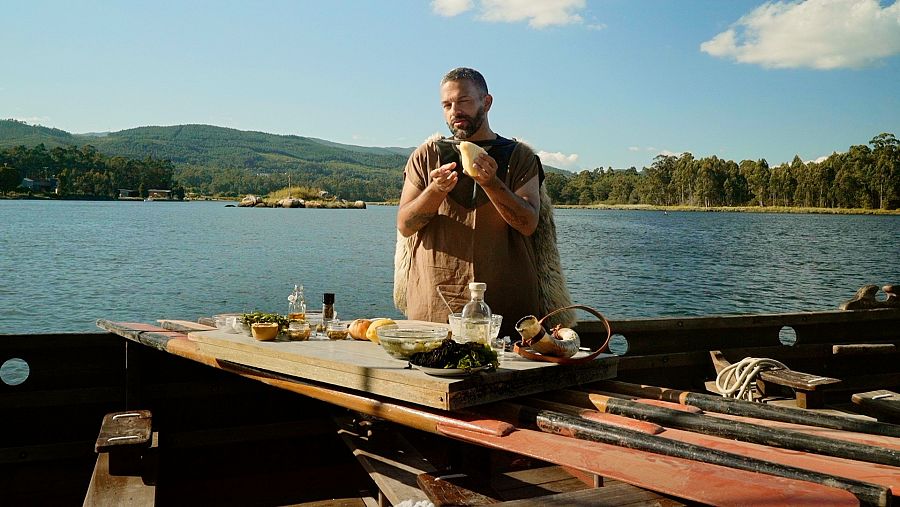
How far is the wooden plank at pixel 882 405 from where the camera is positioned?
391cm

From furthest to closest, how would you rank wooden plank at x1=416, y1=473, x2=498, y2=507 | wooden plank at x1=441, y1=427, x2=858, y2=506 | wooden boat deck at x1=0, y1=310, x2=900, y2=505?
wooden plank at x1=416, y1=473, x2=498, y2=507 < wooden boat deck at x1=0, y1=310, x2=900, y2=505 < wooden plank at x1=441, y1=427, x2=858, y2=506

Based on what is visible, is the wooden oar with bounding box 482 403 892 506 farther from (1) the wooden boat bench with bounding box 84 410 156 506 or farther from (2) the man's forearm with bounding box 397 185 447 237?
(1) the wooden boat bench with bounding box 84 410 156 506

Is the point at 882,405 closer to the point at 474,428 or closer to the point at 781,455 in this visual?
the point at 781,455

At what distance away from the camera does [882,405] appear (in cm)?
398

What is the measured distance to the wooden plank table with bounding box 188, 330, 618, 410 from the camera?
2609 millimetres

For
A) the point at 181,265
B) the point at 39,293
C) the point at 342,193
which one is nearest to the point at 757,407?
the point at 39,293

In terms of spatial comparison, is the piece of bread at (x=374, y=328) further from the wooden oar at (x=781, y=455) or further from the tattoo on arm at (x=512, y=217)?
the wooden oar at (x=781, y=455)

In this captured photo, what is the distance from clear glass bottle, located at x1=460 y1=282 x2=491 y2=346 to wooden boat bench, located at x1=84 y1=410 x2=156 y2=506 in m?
1.41

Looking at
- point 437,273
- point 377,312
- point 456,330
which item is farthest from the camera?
point 377,312

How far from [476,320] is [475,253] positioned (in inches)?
30.3

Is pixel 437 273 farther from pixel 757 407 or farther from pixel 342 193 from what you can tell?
pixel 342 193

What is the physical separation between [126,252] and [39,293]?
17.4m

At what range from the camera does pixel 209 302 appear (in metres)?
26.5

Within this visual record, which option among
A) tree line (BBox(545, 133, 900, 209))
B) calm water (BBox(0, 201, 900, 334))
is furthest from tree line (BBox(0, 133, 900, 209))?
calm water (BBox(0, 201, 900, 334))
